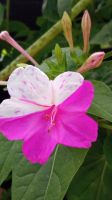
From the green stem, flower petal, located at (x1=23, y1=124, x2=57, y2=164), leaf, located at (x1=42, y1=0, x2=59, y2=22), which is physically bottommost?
flower petal, located at (x1=23, y1=124, x2=57, y2=164)

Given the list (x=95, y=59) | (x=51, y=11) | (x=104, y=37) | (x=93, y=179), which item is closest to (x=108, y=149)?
(x=93, y=179)

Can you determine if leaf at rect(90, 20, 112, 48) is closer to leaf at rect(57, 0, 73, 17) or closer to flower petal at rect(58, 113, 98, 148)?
leaf at rect(57, 0, 73, 17)

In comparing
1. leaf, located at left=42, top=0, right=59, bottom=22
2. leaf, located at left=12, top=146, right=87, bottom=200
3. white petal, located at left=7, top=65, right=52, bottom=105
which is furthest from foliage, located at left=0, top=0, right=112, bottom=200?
leaf, located at left=42, top=0, right=59, bottom=22

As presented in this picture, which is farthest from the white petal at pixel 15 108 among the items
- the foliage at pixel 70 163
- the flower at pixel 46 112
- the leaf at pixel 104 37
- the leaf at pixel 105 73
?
the leaf at pixel 104 37

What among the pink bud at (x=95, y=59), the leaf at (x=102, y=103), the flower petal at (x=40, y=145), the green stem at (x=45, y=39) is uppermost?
the green stem at (x=45, y=39)

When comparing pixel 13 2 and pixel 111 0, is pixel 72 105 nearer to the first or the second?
pixel 111 0

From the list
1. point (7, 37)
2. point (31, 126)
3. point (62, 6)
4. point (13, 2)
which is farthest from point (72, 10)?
point (13, 2)

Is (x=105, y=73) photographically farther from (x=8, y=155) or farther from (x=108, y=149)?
(x=8, y=155)

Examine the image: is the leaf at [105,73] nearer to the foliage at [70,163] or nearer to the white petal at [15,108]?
the foliage at [70,163]
